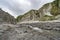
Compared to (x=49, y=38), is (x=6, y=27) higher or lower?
higher

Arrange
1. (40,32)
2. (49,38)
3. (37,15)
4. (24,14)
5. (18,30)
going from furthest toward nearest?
(24,14)
(37,15)
(18,30)
(40,32)
(49,38)

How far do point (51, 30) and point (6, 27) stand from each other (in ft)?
7.72

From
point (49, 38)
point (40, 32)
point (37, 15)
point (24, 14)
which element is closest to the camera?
point (49, 38)

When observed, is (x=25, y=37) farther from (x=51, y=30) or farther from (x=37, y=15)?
(x=37, y=15)

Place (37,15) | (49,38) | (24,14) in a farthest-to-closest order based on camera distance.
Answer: (24,14)
(37,15)
(49,38)

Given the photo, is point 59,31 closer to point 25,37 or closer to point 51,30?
point 51,30

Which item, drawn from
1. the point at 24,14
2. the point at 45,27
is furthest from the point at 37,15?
the point at 45,27

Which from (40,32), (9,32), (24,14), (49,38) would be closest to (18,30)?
(9,32)

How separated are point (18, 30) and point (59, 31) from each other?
2036 mm

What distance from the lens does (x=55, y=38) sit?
6699 mm

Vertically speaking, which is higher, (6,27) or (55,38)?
(6,27)

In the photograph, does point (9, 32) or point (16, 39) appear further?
point (9, 32)

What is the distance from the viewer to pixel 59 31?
7.50m

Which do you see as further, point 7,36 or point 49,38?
point 7,36
